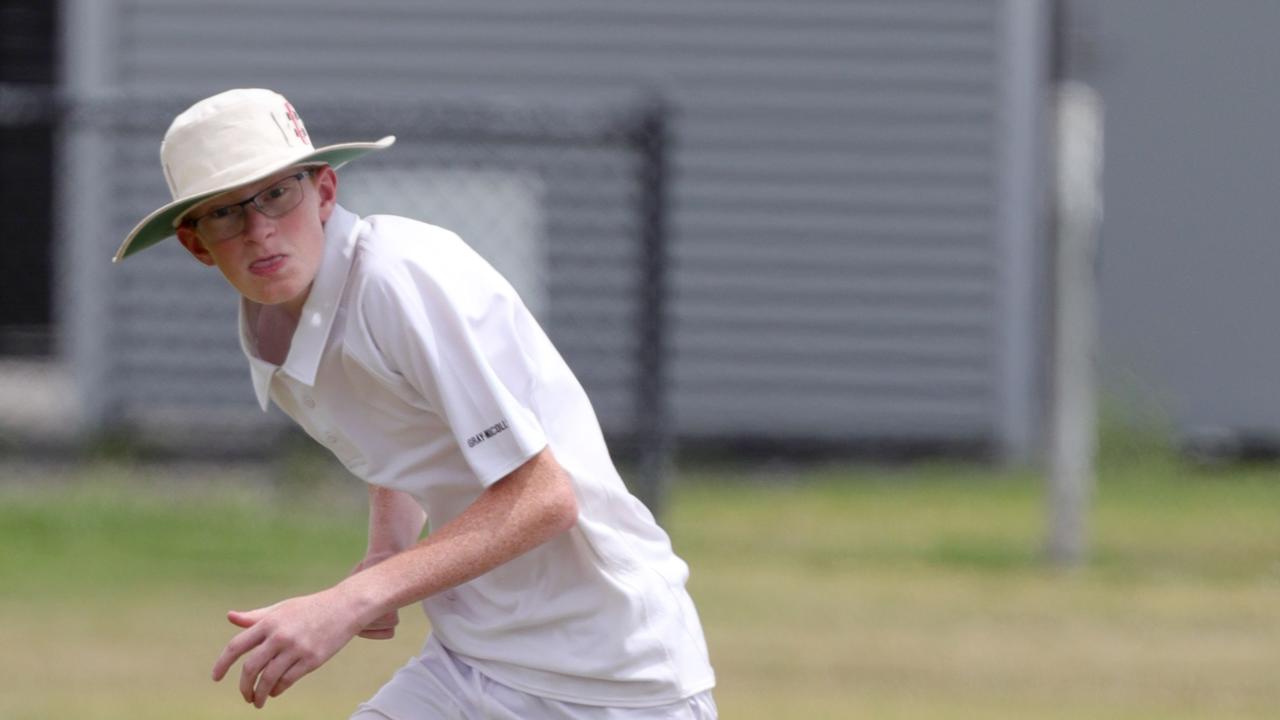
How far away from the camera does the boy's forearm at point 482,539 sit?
3.22 metres

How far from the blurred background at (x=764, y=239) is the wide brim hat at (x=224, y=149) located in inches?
302

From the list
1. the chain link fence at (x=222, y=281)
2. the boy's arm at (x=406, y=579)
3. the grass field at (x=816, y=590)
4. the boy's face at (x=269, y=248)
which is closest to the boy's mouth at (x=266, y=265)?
the boy's face at (x=269, y=248)

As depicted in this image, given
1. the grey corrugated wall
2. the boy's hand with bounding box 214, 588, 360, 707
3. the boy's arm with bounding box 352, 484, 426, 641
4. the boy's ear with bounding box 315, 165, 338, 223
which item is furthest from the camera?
the grey corrugated wall

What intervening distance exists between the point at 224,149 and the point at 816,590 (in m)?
6.37

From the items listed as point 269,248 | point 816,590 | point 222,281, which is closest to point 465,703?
point 269,248

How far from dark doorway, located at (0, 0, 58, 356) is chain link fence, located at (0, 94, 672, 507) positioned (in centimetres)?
15

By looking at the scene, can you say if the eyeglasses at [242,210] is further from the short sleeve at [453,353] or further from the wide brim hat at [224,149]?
the short sleeve at [453,353]

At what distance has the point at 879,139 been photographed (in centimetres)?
1362

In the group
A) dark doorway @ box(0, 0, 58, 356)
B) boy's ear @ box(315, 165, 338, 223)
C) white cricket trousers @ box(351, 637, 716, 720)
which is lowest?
dark doorway @ box(0, 0, 58, 356)

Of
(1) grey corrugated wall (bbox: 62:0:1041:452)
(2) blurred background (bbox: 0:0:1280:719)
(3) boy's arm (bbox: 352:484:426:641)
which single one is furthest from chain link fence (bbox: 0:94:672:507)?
(3) boy's arm (bbox: 352:484:426:641)

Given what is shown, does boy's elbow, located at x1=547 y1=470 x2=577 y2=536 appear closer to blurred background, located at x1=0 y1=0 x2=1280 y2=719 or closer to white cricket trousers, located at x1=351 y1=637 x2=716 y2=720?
white cricket trousers, located at x1=351 y1=637 x2=716 y2=720

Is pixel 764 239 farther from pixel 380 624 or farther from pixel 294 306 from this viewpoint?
pixel 294 306

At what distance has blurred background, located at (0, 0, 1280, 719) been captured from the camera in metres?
12.3

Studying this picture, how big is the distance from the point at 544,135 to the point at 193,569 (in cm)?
257
